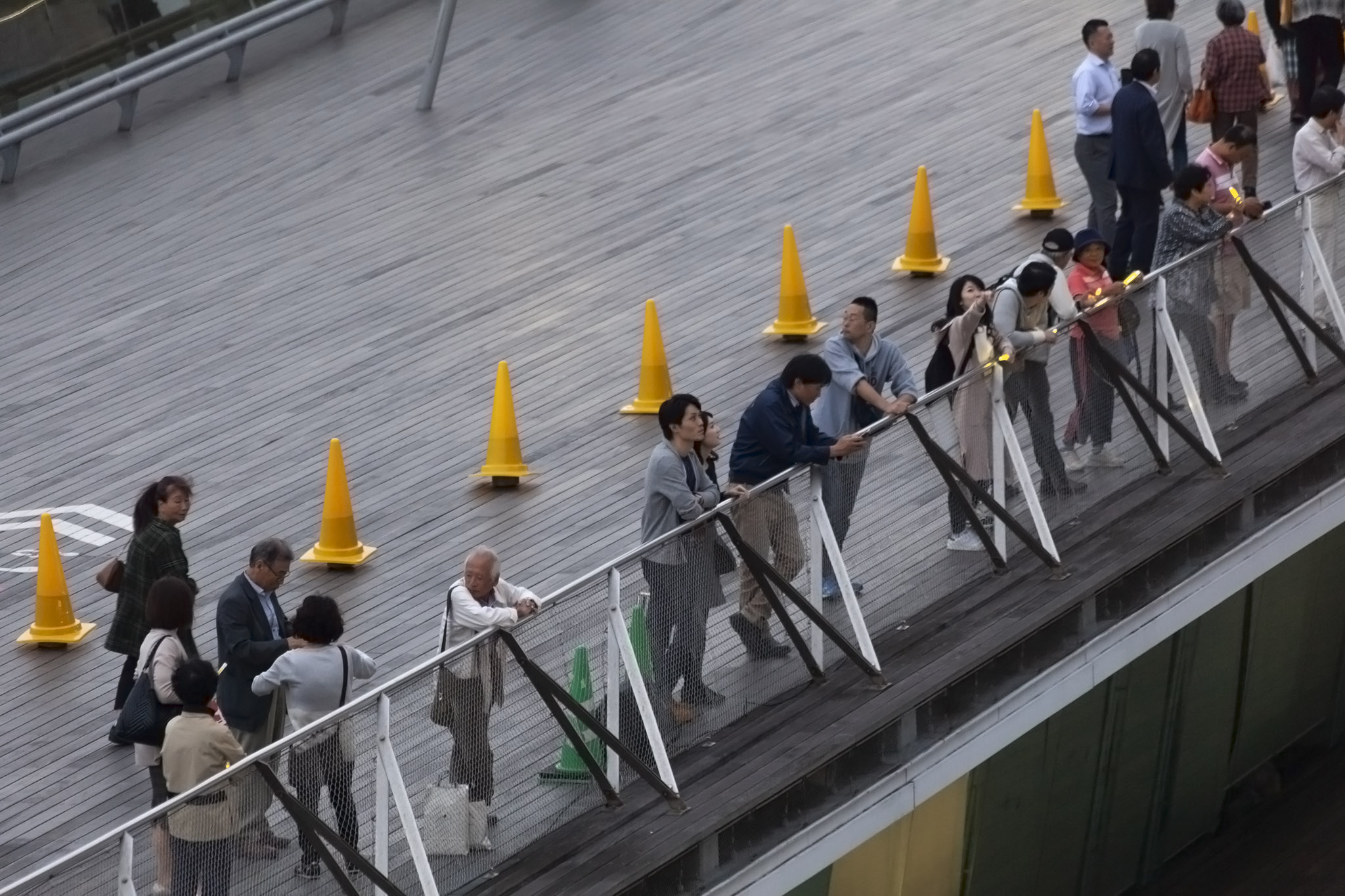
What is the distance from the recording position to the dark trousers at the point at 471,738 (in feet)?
28.8

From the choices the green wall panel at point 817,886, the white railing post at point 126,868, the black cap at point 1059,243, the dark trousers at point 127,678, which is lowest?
the green wall panel at point 817,886

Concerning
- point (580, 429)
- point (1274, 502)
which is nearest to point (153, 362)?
point (580, 429)

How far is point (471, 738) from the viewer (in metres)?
8.84

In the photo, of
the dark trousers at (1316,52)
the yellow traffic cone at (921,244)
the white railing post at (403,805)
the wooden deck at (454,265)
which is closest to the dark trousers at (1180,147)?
the wooden deck at (454,265)

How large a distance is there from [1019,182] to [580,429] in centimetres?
552

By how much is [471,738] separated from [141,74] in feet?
51.0

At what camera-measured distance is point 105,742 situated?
37.6ft

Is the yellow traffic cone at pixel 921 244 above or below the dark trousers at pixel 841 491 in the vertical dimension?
below

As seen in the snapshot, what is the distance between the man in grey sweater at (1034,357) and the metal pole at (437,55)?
11406 mm

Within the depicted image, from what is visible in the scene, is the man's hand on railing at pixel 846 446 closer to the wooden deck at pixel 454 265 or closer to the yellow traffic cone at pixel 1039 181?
the wooden deck at pixel 454 265

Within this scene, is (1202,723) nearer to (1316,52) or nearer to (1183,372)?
(1183,372)

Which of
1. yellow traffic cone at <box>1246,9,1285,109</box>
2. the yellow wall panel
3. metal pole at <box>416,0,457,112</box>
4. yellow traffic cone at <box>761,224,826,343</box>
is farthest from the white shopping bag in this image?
metal pole at <box>416,0,457,112</box>

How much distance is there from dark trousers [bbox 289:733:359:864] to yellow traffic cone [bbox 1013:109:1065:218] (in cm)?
1072

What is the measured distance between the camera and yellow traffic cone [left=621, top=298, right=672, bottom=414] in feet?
49.6
